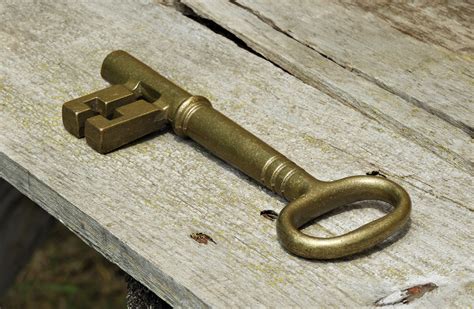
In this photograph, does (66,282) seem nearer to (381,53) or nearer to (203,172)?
(381,53)

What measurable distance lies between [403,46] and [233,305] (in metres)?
0.84

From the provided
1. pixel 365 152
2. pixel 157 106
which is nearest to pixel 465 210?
pixel 365 152

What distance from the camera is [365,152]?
5.82 feet

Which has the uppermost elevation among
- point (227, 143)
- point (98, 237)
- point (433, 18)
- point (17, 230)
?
point (433, 18)

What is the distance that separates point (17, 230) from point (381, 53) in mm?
1465

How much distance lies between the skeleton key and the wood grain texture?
0.09ft

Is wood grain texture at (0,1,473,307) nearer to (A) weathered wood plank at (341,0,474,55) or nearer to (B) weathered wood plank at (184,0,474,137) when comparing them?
(B) weathered wood plank at (184,0,474,137)

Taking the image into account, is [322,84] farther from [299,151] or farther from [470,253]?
[470,253]

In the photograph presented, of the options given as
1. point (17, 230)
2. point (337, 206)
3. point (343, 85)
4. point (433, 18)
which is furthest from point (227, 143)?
point (17, 230)

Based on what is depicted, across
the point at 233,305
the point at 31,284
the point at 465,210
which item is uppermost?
the point at 465,210

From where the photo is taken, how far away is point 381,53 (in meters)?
2.04

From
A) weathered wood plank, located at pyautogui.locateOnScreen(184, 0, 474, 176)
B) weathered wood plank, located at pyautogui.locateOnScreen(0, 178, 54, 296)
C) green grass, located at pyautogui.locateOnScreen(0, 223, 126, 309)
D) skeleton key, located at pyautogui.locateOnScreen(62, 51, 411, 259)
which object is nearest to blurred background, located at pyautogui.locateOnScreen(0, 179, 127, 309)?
green grass, located at pyautogui.locateOnScreen(0, 223, 126, 309)

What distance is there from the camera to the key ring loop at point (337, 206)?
4.85ft

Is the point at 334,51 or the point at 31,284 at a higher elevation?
the point at 334,51
